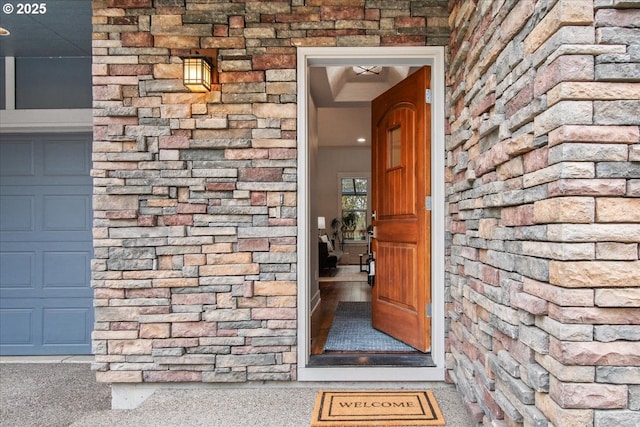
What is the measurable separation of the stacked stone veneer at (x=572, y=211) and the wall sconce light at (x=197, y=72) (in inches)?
66.8

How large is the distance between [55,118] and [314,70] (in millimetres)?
2501

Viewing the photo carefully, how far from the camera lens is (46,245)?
12.3ft

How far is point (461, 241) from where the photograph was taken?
2.38 meters

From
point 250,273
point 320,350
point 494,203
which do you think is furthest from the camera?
point 320,350

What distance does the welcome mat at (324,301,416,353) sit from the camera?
114 inches

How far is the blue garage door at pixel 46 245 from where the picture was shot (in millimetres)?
3740

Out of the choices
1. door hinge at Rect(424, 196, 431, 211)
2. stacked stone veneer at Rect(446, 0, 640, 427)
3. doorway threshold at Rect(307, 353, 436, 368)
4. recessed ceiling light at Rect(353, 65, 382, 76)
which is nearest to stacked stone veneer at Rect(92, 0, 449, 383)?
doorway threshold at Rect(307, 353, 436, 368)

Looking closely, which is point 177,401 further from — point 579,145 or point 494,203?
point 579,145

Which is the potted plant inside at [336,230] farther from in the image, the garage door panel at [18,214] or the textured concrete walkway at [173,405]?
the textured concrete walkway at [173,405]

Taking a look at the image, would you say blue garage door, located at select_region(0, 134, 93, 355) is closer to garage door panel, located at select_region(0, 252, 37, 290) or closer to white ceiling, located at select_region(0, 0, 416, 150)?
garage door panel, located at select_region(0, 252, 37, 290)

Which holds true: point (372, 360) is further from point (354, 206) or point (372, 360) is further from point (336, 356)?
point (354, 206)

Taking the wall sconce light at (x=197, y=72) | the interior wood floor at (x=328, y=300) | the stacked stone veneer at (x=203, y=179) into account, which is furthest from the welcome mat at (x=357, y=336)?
the wall sconce light at (x=197, y=72)

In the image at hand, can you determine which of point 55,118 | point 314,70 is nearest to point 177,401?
point 55,118

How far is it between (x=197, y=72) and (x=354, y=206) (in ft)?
25.3
